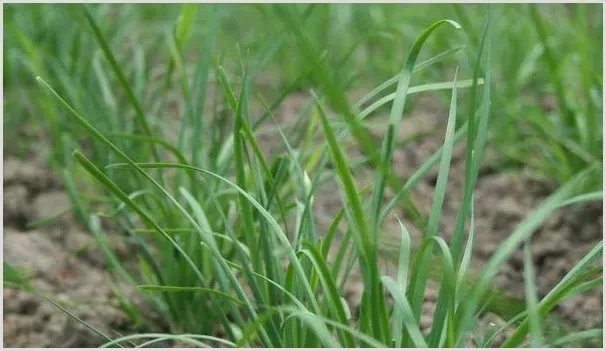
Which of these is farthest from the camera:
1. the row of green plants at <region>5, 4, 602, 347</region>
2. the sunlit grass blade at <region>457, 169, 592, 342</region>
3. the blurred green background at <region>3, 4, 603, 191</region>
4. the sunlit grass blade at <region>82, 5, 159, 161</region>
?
the blurred green background at <region>3, 4, 603, 191</region>

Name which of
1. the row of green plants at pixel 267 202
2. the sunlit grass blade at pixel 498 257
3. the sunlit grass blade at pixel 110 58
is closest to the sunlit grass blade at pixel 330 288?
the row of green plants at pixel 267 202

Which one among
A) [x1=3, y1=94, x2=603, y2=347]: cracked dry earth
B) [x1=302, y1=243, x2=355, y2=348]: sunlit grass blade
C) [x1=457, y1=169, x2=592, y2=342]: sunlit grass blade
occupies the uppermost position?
[x1=457, y1=169, x2=592, y2=342]: sunlit grass blade

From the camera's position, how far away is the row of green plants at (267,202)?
1128mm

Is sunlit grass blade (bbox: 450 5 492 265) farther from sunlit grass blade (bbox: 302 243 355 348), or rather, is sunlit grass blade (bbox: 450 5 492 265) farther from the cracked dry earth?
the cracked dry earth

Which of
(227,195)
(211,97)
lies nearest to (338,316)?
(227,195)

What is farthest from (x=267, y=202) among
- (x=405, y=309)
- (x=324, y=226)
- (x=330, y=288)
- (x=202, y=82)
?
(x=324, y=226)

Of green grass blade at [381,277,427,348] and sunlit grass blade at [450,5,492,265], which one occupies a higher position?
sunlit grass blade at [450,5,492,265]

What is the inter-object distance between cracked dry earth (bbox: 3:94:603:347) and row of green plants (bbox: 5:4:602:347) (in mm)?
75

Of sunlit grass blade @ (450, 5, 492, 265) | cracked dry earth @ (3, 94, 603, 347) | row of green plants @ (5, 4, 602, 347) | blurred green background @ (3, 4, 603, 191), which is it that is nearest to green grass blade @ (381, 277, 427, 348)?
row of green plants @ (5, 4, 602, 347)

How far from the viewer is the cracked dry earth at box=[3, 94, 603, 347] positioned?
5.99ft

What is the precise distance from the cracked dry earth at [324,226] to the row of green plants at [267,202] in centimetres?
7

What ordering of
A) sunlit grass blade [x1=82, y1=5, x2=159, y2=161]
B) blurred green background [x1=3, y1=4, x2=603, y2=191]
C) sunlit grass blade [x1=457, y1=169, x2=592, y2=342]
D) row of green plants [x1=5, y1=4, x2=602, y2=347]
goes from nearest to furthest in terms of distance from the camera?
sunlit grass blade [x1=457, y1=169, x2=592, y2=342] < row of green plants [x1=5, y1=4, x2=602, y2=347] < sunlit grass blade [x1=82, y1=5, x2=159, y2=161] < blurred green background [x1=3, y1=4, x2=603, y2=191]

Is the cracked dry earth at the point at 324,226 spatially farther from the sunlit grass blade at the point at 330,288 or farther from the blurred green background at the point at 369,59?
the sunlit grass blade at the point at 330,288

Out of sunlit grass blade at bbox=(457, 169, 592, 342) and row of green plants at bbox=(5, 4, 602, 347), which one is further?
row of green plants at bbox=(5, 4, 602, 347)
